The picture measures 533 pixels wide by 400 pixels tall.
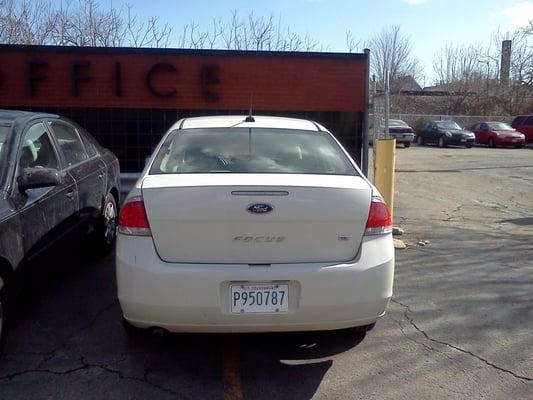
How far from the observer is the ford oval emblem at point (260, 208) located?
314 cm

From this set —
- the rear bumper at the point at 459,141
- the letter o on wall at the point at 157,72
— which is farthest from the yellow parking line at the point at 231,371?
the rear bumper at the point at 459,141

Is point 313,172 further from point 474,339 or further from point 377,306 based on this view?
point 474,339

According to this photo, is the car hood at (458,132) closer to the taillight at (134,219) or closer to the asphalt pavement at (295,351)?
the asphalt pavement at (295,351)

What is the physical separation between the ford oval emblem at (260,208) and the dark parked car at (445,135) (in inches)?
1077

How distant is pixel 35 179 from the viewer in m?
3.77

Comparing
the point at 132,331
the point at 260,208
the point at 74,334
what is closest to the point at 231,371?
the point at 132,331

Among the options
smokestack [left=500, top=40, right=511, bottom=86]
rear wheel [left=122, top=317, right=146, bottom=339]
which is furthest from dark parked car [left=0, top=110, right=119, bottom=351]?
smokestack [left=500, top=40, right=511, bottom=86]

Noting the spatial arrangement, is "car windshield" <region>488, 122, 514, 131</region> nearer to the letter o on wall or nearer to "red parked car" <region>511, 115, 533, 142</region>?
"red parked car" <region>511, 115, 533, 142</region>

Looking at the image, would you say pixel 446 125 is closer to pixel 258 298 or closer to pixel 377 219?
pixel 377 219

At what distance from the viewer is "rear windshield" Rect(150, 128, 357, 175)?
143 inches

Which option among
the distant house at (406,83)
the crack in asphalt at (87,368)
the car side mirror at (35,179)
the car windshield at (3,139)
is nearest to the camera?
the crack in asphalt at (87,368)

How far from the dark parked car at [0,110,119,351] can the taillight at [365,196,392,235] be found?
222 cm

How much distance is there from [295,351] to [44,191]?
223cm

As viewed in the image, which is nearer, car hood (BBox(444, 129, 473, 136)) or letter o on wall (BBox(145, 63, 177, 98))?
letter o on wall (BBox(145, 63, 177, 98))
